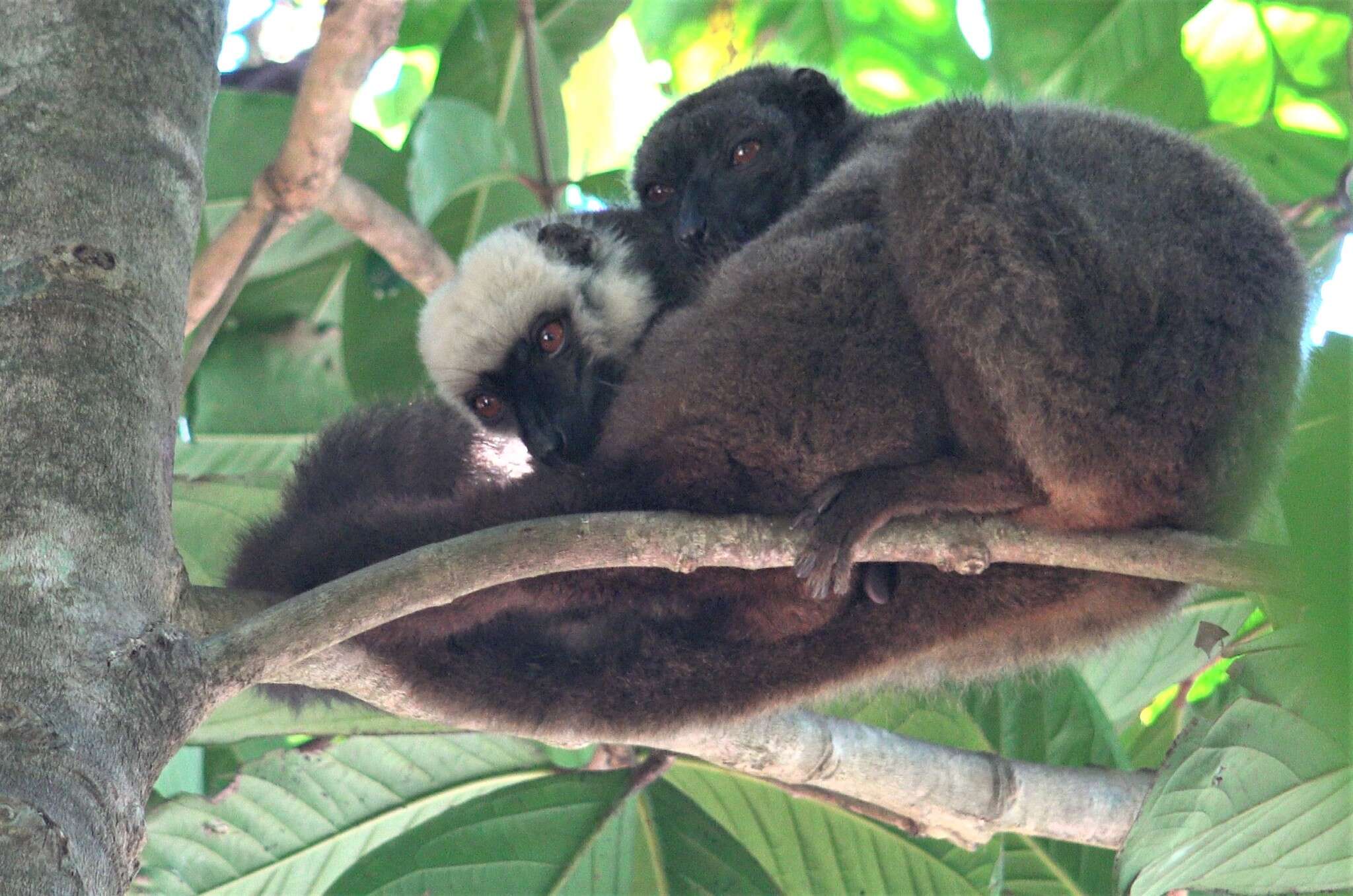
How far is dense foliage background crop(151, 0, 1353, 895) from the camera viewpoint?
107 inches

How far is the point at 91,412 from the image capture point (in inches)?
82.7

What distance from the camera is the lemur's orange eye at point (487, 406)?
3.87 meters

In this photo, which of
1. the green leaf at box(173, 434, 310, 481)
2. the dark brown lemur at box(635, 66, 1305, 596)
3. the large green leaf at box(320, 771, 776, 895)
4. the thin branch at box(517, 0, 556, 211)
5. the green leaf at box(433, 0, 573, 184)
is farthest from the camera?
the green leaf at box(433, 0, 573, 184)

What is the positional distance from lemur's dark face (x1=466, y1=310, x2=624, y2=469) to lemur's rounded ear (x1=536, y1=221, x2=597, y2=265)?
0.21 m

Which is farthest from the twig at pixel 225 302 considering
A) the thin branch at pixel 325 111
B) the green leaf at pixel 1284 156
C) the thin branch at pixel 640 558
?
the green leaf at pixel 1284 156

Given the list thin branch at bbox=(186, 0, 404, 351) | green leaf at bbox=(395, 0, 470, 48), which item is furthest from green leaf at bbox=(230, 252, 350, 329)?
thin branch at bbox=(186, 0, 404, 351)

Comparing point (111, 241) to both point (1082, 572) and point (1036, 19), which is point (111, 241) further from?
point (1036, 19)

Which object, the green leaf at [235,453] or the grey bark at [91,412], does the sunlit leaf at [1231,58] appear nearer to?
the green leaf at [235,453]

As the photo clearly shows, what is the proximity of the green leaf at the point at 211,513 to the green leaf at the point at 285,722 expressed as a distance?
42cm

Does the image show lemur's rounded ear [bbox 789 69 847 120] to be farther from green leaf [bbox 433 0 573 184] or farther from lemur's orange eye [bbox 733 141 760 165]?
green leaf [bbox 433 0 573 184]

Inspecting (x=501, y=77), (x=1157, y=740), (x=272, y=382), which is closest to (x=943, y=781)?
(x=1157, y=740)

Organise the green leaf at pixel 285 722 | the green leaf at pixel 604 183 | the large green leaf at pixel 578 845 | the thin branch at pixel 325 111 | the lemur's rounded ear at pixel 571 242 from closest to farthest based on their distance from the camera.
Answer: the green leaf at pixel 285 722
the large green leaf at pixel 578 845
the lemur's rounded ear at pixel 571 242
the thin branch at pixel 325 111
the green leaf at pixel 604 183

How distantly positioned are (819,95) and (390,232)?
5.30ft

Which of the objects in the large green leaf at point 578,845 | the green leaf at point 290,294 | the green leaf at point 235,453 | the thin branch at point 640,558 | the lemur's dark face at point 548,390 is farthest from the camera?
the green leaf at point 290,294
